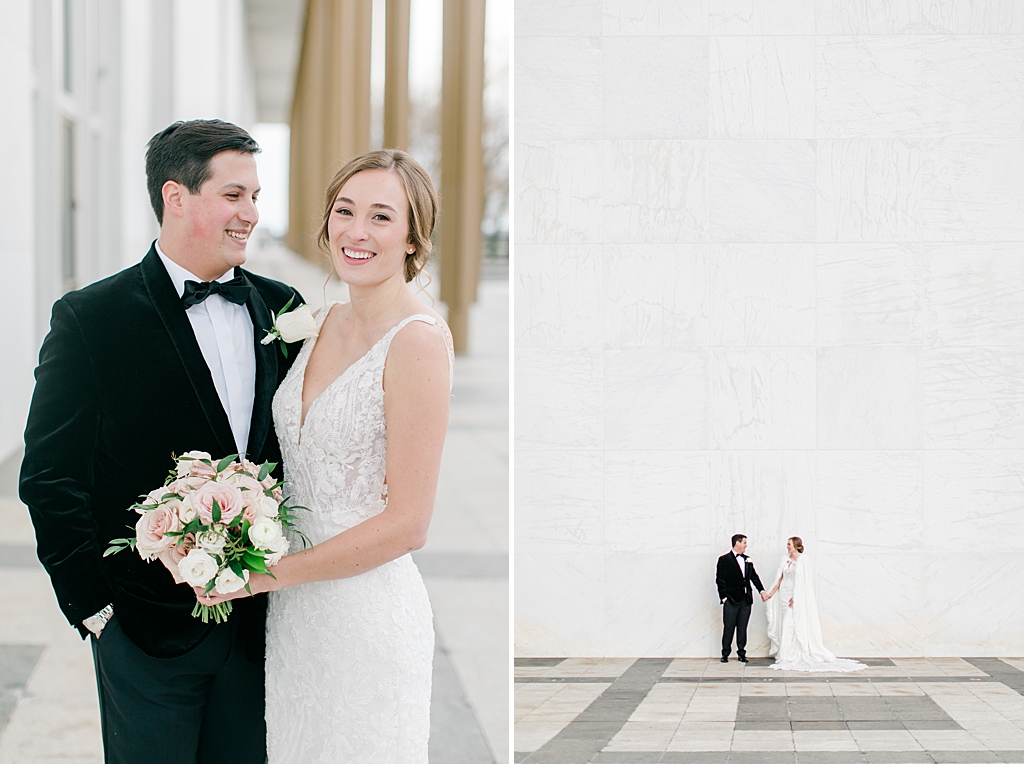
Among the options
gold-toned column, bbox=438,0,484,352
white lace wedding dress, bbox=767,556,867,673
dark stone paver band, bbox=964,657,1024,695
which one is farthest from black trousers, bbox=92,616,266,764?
dark stone paver band, bbox=964,657,1024,695

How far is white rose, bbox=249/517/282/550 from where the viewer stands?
2055 millimetres

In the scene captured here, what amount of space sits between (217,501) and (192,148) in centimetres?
88

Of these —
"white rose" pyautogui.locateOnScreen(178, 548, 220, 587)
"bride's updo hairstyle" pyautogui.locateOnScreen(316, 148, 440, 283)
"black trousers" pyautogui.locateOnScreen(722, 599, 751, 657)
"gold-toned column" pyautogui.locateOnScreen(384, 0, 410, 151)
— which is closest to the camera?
"white rose" pyautogui.locateOnScreen(178, 548, 220, 587)

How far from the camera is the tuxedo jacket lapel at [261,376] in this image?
2.37m

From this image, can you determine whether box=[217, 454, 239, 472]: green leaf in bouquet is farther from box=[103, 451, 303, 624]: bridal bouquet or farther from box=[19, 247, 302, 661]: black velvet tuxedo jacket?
box=[19, 247, 302, 661]: black velvet tuxedo jacket

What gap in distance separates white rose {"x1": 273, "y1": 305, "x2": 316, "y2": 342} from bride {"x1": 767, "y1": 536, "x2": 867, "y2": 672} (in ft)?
20.6

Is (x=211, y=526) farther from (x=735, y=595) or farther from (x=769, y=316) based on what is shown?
(x=769, y=316)

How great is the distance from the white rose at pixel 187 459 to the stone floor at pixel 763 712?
4.03 m

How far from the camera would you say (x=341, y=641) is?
245cm

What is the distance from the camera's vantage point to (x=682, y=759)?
5559 mm

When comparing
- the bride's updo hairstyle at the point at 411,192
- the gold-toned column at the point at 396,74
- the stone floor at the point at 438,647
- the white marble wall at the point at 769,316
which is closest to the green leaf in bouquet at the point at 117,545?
the bride's updo hairstyle at the point at 411,192

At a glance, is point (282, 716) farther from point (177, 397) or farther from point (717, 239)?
point (717, 239)

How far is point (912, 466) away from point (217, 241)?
23.6 feet

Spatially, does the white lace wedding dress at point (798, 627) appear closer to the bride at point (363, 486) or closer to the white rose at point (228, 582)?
the bride at point (363, 486)
